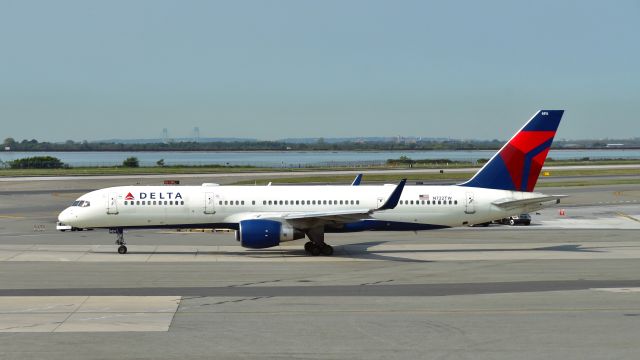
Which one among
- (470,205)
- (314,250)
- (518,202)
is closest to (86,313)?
(314,250)

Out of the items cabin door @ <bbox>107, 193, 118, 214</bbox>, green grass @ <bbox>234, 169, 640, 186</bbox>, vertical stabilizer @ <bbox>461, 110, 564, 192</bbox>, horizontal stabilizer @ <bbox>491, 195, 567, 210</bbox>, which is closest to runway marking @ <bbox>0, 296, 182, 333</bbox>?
cabin door @ <bbox>107, 193, 118, 214</bbox>

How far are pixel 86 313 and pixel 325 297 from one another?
766 cm

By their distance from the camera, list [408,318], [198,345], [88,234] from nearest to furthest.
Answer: [198,345], [408,318], [88,234]

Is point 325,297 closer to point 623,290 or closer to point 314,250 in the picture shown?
point 623,290

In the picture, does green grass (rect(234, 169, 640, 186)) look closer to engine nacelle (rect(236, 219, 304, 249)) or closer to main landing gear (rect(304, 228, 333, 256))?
main landing gear (rect(304, 228, 333, 256))

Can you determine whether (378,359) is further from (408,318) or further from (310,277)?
(310,277)

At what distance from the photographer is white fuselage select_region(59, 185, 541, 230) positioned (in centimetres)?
3750

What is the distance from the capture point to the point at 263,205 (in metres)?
38.1

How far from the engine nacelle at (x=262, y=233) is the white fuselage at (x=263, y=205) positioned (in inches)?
84.5

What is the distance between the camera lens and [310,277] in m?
29.9

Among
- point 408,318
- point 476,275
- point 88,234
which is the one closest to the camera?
point 408,318

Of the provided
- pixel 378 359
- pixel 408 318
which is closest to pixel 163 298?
pixel 408 318

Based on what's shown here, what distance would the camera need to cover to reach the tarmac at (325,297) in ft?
62.1

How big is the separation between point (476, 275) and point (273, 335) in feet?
42.2
